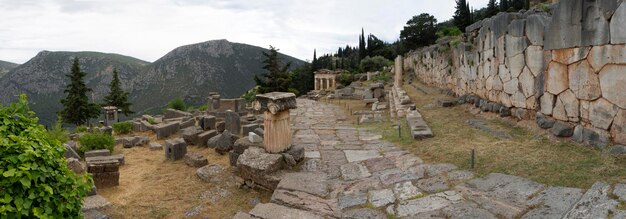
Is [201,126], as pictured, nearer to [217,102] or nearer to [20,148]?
[217,102]

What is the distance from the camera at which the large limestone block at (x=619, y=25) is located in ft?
16.0

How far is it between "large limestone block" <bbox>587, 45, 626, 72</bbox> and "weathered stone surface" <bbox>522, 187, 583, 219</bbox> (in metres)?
1.99

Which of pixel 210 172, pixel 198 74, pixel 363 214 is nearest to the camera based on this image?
pixel 363 214

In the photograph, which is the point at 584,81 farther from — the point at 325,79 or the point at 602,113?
the point at 325,79

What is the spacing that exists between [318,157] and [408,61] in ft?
89.0

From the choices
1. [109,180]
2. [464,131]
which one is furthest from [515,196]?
[109,180]

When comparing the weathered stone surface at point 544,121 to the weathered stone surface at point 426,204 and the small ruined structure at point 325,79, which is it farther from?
the small ruined structure at point 325,79

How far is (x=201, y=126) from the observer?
13070 millimetres

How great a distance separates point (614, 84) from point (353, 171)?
3711 mm

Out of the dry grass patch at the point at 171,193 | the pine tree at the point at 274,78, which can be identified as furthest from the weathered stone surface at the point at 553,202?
the pine tree at the point at 274,78

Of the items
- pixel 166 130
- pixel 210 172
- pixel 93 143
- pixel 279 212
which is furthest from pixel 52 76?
pixel 279 212

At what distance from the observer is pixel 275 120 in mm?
7195

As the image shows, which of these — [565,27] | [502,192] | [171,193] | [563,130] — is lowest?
[171,193]

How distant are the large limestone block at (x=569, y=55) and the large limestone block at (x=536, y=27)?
527 millimetres
